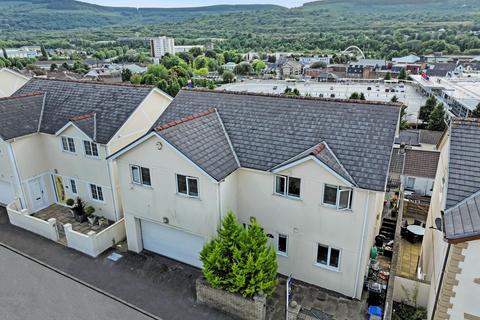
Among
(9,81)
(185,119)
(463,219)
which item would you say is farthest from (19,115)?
(463,219)

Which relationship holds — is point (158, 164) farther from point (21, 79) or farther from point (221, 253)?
point (21, 79)

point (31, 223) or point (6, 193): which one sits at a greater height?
point (6, 193)

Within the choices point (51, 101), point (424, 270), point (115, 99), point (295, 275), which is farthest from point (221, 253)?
point (51, 101)

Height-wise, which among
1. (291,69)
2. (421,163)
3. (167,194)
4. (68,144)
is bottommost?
(291,69)

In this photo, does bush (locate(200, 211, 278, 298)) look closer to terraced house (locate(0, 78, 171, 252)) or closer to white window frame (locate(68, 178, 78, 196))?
terraced house (locate(0, 78, 171, 252))

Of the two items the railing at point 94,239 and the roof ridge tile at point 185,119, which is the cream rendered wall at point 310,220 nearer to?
the roof ridge tile at point 185,119

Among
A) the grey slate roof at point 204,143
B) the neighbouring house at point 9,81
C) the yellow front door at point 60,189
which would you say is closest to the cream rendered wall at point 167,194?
the grey slate roof at point 204,143

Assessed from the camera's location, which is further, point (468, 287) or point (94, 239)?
point (94, 239)

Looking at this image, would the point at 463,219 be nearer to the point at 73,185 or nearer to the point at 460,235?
the point at 460,235
